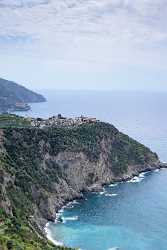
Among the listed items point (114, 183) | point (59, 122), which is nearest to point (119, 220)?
point (114, 183)

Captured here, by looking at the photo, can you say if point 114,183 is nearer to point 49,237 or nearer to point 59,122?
point 59,122

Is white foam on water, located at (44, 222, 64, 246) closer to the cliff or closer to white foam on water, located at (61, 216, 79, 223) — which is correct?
the cliff

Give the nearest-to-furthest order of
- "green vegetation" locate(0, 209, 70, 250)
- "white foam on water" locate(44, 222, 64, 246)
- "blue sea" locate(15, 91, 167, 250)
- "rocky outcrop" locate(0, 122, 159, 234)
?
"green vegetation" locate(0, 209, 70, 250), "white foam on water" locate(44, 222, 64, 246), "blue sea" locate(15, 91, 167, 250), "rocky outcrop" locate(0, 122, 159, 234)

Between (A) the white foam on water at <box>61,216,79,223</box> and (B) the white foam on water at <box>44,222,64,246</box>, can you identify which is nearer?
(B) the white foam on water at <box>44,222,64,246</box>

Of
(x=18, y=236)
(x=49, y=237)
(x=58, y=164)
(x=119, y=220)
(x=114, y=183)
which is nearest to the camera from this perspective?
(x=18, y=236)

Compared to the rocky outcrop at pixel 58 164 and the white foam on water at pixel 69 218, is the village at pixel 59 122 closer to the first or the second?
the rocky outcrop at pixel 58 164

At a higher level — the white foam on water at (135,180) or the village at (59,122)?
the village at (59,122)

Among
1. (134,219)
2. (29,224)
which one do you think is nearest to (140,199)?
(134,219)

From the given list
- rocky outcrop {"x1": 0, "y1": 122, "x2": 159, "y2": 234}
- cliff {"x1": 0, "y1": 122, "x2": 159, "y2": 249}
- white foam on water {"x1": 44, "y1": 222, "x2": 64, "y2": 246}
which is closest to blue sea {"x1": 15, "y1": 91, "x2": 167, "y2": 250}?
white foam on water {"x1": 44, "y1": 222, "x2": 64, "y2": 246}

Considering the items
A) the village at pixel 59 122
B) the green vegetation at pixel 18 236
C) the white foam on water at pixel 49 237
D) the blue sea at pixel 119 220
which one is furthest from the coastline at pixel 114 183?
the village at pixel 59 122
